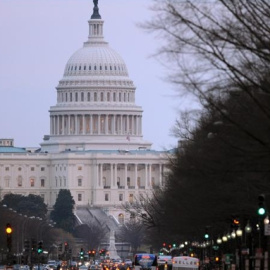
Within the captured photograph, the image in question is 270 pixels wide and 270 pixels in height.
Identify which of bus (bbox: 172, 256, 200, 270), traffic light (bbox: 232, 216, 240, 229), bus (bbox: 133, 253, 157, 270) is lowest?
bus (bbox: 172, 256, 200, 270)

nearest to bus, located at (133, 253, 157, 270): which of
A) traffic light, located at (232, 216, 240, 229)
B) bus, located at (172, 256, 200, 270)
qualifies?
bus, located at (172, 256, 200, 270)

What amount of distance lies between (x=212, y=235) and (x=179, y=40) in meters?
61.4

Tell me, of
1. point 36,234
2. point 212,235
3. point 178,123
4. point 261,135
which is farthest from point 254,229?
point 36,234

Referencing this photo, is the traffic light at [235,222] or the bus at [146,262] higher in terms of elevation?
the bus at [146,262]

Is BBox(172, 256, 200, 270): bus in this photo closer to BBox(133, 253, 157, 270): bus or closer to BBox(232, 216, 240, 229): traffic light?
BBox(232, 216, 240, 229): traffic light

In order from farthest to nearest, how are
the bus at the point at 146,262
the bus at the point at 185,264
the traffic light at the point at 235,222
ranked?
1. the bus at the point at 146,262
2. the bus at the point at 185,264
3. the traffic light at the point at 235,222

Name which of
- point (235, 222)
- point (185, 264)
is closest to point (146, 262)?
point (185, 264)

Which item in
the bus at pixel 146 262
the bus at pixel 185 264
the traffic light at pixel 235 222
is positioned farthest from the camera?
the bus at pixel 146 262

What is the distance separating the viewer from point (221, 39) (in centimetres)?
3300

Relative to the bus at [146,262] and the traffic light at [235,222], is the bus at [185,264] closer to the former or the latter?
the traffic light at [235,222]

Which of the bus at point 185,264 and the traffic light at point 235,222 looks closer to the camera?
the traffic light at point 235,222

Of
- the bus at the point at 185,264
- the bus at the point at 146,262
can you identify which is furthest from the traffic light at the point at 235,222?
the bus at the point at 146,262

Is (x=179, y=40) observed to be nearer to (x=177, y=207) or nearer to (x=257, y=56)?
(x=257, y=56)

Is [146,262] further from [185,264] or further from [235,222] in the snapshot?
[235,222]
